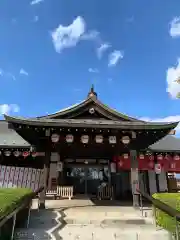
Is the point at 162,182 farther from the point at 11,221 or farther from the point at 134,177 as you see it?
the point at 11,221

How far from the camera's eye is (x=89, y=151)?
13875mm

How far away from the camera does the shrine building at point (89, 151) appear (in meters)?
10.3

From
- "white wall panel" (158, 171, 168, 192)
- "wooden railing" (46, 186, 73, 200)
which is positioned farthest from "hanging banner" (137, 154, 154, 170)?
"wooden railing" (46, 186, 73, 200)

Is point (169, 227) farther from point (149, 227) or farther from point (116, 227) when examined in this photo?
point (116, 227)

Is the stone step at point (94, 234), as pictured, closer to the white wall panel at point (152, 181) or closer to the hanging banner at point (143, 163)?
the hanging banner at point (143, 163)

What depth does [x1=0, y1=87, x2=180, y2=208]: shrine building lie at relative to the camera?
405 inches

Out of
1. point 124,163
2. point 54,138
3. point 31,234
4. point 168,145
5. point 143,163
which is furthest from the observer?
point 168,145

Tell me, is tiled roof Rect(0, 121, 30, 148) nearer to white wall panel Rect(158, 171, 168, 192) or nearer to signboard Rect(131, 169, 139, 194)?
signboard Rect(131, 169, 139, 194)

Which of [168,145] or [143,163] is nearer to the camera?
[143,163]

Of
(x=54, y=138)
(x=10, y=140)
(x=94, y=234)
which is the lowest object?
(x=94, y=234)

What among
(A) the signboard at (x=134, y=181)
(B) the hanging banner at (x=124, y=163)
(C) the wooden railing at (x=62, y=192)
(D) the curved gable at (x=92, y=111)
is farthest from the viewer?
(B) the hanging banner at (x=124, y=163)

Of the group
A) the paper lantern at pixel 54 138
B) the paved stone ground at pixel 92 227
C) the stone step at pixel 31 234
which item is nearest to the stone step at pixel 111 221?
the paved stone ground at pixel 92 227

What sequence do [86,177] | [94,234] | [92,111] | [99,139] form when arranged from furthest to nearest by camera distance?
1. [86,177]
2. [92,111]
3. [99,139]
4. [94,234]

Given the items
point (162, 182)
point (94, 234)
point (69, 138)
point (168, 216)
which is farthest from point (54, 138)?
point (162, 182)
